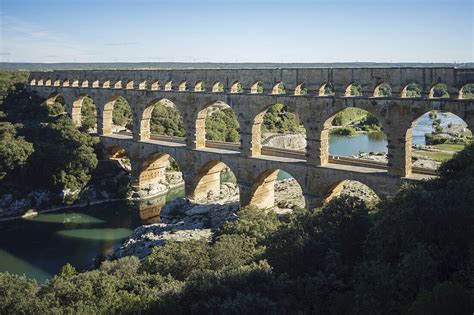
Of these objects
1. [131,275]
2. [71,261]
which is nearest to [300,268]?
[131,275]

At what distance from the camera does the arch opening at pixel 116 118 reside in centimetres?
3142

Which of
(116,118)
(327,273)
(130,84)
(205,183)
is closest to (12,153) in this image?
(130,84)

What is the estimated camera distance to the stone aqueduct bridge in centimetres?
1830

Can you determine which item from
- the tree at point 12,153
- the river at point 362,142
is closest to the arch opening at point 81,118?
the tree at point 12,153

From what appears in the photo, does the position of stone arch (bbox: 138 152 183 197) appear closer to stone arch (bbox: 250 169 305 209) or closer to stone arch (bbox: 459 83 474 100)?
stone arch (bbox: 250 169 305 209)

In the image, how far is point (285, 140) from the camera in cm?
4372

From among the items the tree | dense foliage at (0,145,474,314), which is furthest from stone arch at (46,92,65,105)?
dense foliage at (0,145,474,314)

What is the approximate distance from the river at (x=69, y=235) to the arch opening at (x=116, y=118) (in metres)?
5.67

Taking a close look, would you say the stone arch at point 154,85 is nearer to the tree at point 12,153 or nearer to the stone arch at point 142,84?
the stone arch at point 142,84

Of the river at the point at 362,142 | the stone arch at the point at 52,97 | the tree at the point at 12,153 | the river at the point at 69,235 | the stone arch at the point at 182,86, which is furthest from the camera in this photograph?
the river at the point at 362,142

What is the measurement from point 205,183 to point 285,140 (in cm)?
1880

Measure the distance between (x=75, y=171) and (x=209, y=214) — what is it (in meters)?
9.87

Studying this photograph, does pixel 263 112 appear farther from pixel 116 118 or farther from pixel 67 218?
pixel 116 118

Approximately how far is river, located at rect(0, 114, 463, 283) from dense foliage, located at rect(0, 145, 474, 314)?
7673mm
